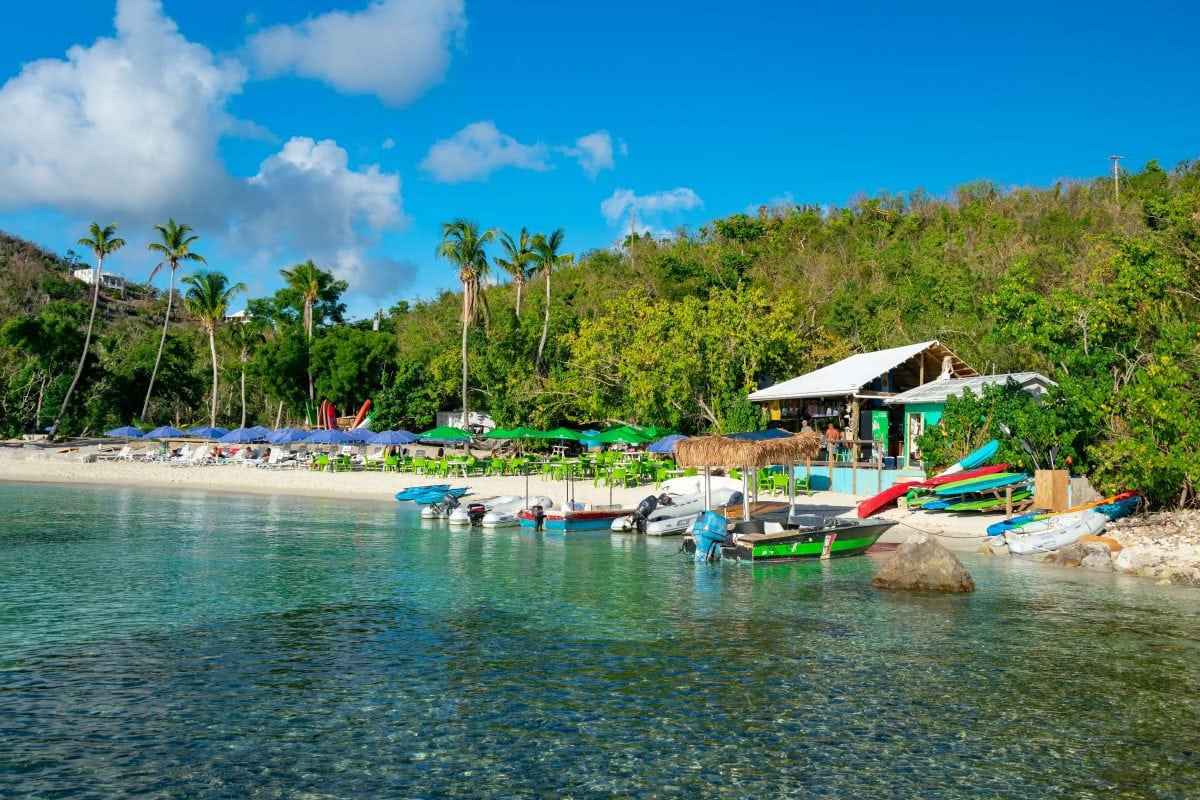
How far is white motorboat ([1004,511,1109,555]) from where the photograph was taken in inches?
853

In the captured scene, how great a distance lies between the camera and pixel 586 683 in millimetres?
10883

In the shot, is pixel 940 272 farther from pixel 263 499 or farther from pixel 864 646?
pixel 864 646

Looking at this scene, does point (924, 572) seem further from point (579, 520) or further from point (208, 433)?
point (208, 433)

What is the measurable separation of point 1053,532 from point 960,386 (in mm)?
9468

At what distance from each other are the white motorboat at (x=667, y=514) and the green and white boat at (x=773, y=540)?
13.9 feet

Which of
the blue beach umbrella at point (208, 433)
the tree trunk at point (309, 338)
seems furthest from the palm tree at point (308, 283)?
the blue beach umbrella at point (208, 433)

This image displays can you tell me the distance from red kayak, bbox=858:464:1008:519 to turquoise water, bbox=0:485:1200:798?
6.36 metres

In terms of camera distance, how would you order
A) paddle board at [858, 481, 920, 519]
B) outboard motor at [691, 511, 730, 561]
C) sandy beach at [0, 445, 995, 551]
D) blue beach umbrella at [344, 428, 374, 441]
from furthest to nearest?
blue beach umbrella at [344, 428, 374, 441] → sandy beach at [0, 445, 995, 551] → paddle board at [858, 481, 920, 519] → outboard motor at [691, 511, 730, 561]

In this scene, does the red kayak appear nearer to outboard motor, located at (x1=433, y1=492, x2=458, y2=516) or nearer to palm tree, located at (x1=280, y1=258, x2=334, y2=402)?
outboard motor, located at (x1=433, y1=492, x2=458, y2=516)

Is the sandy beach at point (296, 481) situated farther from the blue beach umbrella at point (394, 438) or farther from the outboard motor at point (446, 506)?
the outboard motor at point (446, 506)

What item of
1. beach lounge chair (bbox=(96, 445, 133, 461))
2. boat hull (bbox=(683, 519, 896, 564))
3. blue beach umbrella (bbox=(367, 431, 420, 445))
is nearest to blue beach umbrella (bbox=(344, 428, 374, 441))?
blue beach umbrella (bbox=(367, 431, 420, 445))

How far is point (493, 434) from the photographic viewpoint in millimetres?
41125

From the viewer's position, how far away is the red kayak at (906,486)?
25.3 metres

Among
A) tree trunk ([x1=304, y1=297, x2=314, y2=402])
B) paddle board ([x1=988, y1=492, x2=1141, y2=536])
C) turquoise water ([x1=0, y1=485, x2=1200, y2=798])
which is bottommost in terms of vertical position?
turquoise water ([x1=0, y1=485, x2=1200, y2=798])
